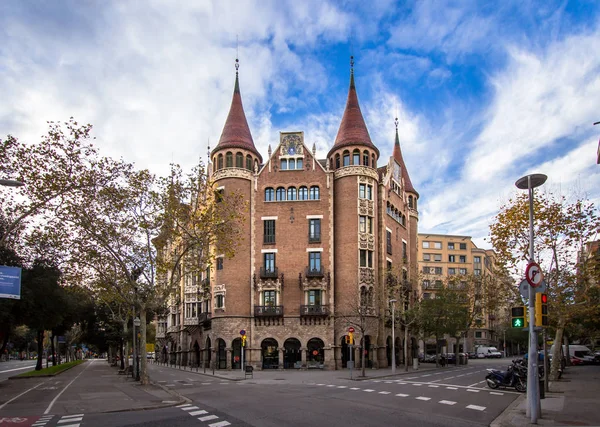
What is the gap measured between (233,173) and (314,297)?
1460 centimetres

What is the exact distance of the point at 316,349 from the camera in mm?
49750

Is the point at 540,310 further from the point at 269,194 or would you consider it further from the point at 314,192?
the point at 269,194

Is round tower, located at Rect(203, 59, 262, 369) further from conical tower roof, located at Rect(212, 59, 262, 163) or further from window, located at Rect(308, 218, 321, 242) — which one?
window, located at Rect(308, 218, 321, 242)

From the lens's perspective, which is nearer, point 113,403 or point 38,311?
point 113,403

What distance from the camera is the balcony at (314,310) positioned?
49312 mm

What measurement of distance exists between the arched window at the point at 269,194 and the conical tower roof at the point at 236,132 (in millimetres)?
4171

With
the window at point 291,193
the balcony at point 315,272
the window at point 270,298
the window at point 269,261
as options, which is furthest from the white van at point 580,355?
the window at point 291,193

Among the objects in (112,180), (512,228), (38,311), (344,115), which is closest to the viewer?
(112,180)

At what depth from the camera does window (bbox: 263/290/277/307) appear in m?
50.7

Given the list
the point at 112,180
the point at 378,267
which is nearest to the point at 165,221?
the point at 112,180

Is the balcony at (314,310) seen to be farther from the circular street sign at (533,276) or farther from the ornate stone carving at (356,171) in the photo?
the circular street sign at (533,276)

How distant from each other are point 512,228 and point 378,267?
81.8 feet

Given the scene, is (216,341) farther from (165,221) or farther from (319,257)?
(165,221)

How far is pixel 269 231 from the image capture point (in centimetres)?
5216
